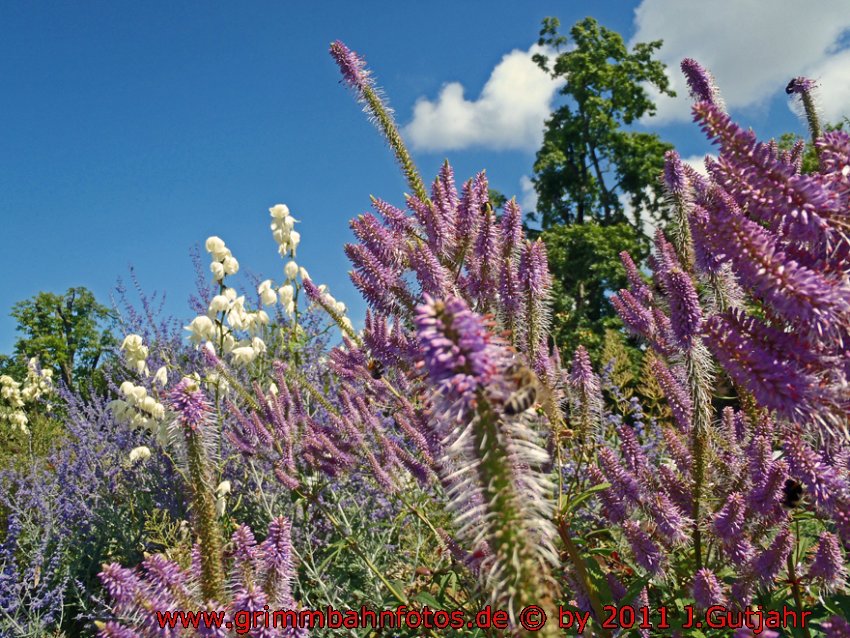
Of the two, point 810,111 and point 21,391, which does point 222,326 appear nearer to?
point 810,111

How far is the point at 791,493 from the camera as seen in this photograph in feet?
6.82

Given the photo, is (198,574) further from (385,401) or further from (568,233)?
(568,233)

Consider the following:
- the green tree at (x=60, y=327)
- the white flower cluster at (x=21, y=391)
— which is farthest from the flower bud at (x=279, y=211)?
the green tree at (x=60, y=327)

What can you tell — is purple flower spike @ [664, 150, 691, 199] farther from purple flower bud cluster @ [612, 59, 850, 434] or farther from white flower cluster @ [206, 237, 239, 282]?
white flower cluster @ [206, 237, 239, 282]

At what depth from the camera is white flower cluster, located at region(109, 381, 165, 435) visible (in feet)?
16.0

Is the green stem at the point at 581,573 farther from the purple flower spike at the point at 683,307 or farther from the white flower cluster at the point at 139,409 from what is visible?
the white flower cluster at the point at 139,409

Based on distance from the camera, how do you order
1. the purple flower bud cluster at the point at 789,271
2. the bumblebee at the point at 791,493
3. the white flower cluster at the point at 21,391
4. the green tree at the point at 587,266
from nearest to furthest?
the purple flower bud cluster at the point at 789,271 → the bumblebee at the point at 791,493 → the white flower cluster at the point at 21,391 → the green tree at the point at 587,266

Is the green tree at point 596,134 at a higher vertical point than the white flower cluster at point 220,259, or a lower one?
higher

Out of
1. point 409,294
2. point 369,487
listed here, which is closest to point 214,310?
point 369,487

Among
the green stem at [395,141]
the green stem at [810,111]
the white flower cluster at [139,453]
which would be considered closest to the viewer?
the green stem at [395,141]
